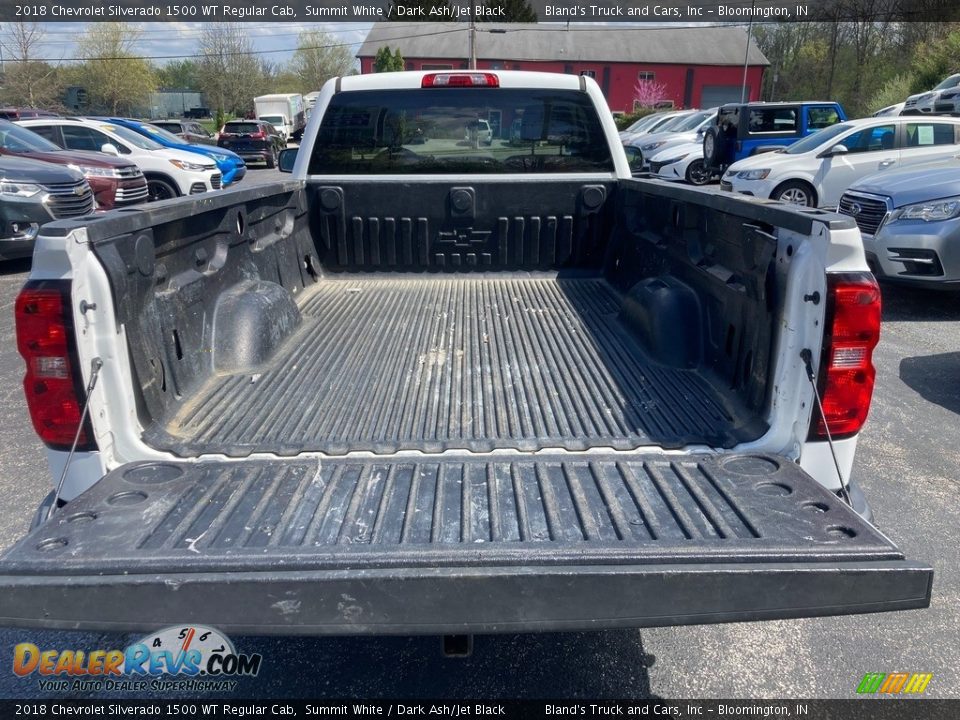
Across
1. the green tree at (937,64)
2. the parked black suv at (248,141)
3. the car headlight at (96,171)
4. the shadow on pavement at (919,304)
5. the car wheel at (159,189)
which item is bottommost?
the shadow on pavement at (919,304)

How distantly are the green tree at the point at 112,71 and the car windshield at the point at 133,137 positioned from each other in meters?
39.1

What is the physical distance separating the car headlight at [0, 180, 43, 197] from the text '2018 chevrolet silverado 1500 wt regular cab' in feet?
22.2

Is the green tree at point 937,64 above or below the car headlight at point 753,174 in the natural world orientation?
above

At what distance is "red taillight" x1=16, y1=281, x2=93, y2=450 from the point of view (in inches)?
82.8

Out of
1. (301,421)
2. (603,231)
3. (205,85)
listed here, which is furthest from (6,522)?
(205,85)

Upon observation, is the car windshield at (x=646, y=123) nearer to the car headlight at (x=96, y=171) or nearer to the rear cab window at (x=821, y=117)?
the rear cab window at (x=821, y=117)

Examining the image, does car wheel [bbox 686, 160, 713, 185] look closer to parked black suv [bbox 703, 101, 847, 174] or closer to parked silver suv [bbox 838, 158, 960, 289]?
parked black suv [bbox 703, 101, 847, 174]

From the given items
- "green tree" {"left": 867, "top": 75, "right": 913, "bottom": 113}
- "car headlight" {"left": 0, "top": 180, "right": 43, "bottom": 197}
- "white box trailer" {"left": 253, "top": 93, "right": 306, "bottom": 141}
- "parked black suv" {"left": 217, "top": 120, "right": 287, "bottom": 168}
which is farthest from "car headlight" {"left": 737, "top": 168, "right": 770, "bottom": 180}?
"white box trailer" {"left": 253, "top": 93, "right": 306, "bottom": 141}

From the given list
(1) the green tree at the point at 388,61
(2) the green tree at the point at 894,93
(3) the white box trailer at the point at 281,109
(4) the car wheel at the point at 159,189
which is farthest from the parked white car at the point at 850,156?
(1) the green tree at the point at 388,61

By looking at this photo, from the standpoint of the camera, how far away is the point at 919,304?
8156 millimetres

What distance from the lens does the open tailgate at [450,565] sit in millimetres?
1711

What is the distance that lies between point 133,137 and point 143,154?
3.15ft

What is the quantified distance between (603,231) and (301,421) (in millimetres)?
2812

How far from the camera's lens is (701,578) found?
173 cm
